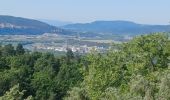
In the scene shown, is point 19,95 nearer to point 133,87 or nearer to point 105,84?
point 133,87

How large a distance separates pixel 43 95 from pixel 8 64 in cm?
1303

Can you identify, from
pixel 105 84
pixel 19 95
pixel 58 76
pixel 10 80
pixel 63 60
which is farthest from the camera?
pixel 63 60

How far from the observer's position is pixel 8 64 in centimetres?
9406

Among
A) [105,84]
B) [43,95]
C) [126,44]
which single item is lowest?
[43,95]

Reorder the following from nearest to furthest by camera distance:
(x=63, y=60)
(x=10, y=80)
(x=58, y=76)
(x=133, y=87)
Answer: (x=133, y=87), (x=10, y=80), (x=58, y=76), (x=63, y=60)

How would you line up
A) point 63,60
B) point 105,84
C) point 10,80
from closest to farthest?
1. point 105,84
2. point 10,80
3. point 63,60

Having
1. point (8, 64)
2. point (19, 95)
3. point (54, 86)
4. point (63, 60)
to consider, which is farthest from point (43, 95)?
point (19, 95)

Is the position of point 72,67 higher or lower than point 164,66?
lower

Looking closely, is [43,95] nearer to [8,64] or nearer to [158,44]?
[8,64]

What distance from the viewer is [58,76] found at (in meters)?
91.7

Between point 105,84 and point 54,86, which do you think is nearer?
point 105,84

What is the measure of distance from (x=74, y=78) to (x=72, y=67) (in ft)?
18.1

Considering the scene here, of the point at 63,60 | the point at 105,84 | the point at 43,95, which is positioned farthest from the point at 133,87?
the point at 63,60

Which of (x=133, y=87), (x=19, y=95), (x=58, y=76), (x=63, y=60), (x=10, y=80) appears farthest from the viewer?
(x=63, y=60)
